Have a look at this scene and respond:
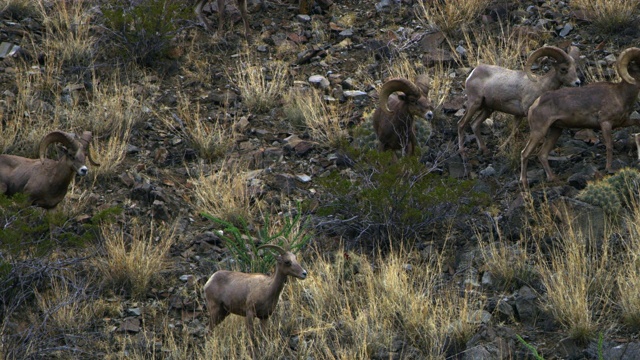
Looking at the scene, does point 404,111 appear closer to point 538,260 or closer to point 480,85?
point 480,85

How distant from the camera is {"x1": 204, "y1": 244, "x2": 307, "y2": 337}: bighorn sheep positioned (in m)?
8.72

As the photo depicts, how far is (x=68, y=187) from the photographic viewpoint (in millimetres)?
11539

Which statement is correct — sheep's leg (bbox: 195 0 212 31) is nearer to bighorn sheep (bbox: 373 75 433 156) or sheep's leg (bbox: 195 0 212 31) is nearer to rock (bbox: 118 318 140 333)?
bighorn sheep (bbox: 373 75 433 156)

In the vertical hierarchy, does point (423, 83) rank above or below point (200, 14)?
below

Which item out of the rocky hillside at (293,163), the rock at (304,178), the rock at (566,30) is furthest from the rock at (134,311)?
the rock at (566,30)

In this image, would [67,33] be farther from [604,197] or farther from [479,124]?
[604,197]

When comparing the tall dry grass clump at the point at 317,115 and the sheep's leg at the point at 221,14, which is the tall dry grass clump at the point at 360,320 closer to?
the tall dry grass clump at the point at 317,115

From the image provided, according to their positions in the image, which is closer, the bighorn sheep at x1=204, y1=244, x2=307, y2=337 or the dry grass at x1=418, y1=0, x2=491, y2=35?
the bighorn sheep at x1=204, y1=244, x2=307, y2=337

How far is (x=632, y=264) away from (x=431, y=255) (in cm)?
196

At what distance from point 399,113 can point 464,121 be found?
2.65 ft

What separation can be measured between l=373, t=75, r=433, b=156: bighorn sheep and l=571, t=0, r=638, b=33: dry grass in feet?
10.7

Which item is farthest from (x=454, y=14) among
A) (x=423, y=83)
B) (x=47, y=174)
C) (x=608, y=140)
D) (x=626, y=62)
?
(x=47, y=174)

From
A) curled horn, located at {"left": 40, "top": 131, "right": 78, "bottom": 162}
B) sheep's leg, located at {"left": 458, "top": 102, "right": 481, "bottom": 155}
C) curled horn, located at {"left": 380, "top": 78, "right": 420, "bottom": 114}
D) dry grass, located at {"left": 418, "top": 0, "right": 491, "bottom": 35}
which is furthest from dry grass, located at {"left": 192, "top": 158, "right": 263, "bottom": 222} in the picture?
dry grass, located at {"left": 418, "top": 0, "right": 491, "bottom": 35}

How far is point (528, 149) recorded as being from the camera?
11.1 metres
